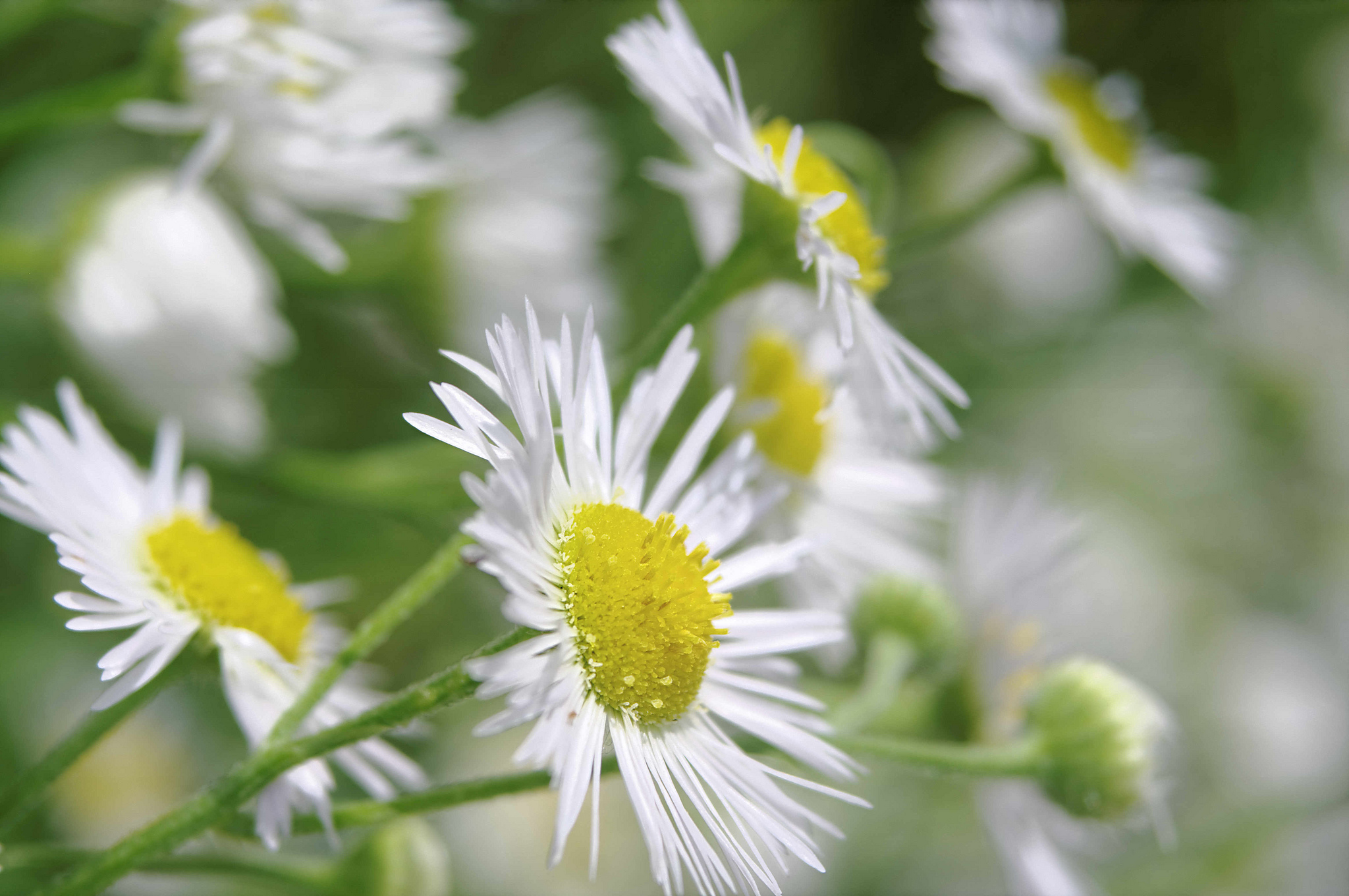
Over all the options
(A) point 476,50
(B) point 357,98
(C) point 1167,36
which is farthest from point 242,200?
(C) point 1167,36

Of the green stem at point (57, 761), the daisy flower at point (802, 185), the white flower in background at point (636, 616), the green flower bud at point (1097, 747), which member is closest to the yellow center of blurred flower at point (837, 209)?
the daisy flower at point (802, 185)

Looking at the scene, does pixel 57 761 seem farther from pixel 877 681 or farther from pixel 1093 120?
pixel 1093 120

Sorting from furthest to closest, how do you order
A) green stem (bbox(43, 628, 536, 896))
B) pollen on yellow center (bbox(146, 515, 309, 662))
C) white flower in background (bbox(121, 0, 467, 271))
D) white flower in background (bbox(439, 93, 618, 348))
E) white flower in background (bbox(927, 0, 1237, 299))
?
white flower in background (bbox(439, 93, 618, 348)), white flower in background (bbox(927, 0, 1237, 299)), white flower in background (bbox(121, 0, 467, 271)), pollen on yellow center (bbox(146, 515, 309, 662)), green stem (bbox(43, 628, 536, 896))

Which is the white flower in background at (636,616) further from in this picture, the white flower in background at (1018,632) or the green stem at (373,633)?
the white flower in background at (1018,632)

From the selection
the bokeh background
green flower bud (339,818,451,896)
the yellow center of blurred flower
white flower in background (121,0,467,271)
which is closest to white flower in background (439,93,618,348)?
the bokeh background

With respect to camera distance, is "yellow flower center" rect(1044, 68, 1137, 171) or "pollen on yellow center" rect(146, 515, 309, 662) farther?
"yellow flower center" rect(1044, 68, 1137, 171)

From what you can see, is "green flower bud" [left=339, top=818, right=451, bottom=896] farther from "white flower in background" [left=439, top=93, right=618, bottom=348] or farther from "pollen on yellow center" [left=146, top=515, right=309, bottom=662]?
"white flower in background" [left=439, top=93, right=618, bottom=348]

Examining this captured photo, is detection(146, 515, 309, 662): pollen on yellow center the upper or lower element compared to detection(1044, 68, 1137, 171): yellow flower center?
upper

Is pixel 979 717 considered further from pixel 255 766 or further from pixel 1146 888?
pixel 1146 888
